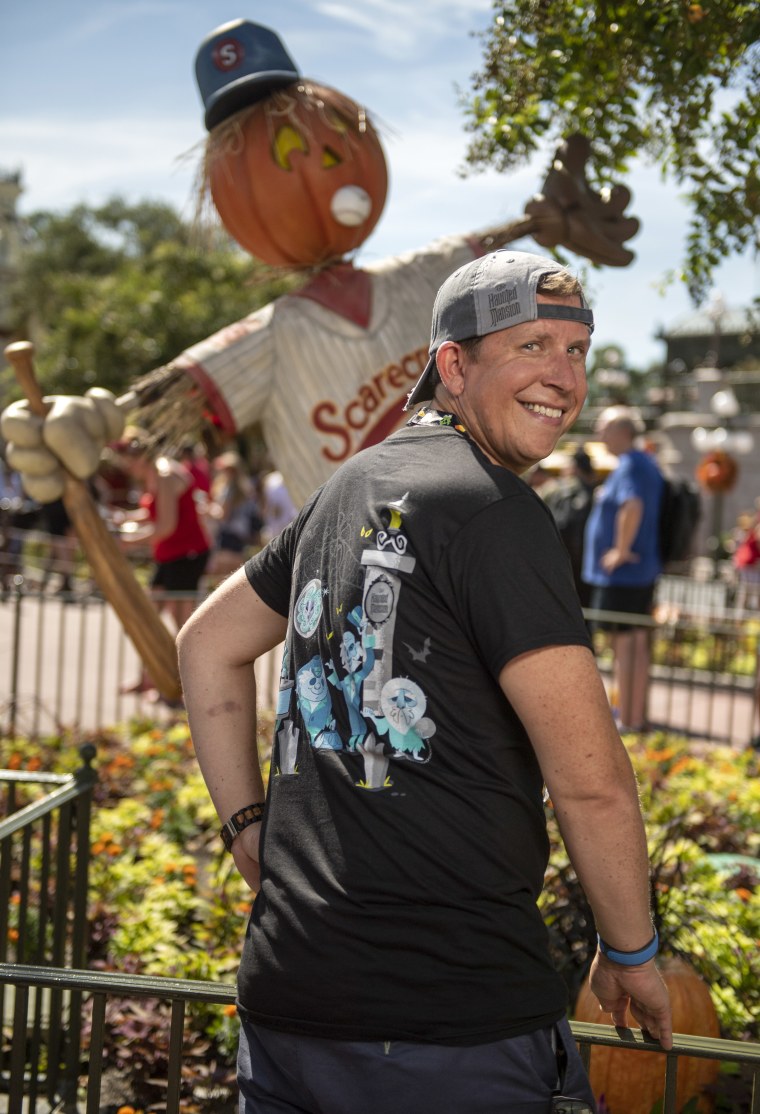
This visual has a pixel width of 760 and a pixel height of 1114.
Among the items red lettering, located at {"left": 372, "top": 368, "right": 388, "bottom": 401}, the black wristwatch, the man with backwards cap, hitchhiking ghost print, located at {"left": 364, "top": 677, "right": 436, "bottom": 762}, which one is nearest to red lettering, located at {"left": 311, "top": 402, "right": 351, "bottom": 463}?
red lettering, located at {"left": 372, "top": 368, "right": 388, "bottom": 401}

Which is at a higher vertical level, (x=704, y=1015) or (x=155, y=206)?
(x=155, y=206)

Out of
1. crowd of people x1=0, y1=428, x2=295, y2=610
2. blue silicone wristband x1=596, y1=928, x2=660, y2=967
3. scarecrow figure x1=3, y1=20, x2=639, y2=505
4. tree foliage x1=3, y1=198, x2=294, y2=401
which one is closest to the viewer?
blue silicone wristband x1=596, y1=928, x2=660, y2=967

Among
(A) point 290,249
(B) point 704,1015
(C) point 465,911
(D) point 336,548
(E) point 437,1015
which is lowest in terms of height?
(B) point 704,1015

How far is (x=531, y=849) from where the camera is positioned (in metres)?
1.42

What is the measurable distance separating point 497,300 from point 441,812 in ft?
2.23

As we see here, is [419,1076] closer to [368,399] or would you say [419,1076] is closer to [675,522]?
[368,399]

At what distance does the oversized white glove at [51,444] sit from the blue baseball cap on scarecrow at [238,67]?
41.6 inches

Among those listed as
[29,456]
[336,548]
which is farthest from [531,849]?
[29,456]

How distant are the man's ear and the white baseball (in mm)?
1978

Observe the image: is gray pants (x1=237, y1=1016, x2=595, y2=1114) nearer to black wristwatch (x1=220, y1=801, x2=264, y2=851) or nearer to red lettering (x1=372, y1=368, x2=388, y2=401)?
black wristwatch (x1=220, y1=801, x2=264, y2=851)

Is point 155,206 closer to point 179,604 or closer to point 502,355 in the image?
point 179,604

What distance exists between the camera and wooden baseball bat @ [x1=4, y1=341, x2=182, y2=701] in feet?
9.66

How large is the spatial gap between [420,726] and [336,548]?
275mm

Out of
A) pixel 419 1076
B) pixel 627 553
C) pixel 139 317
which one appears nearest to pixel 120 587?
pixel 419 1076
